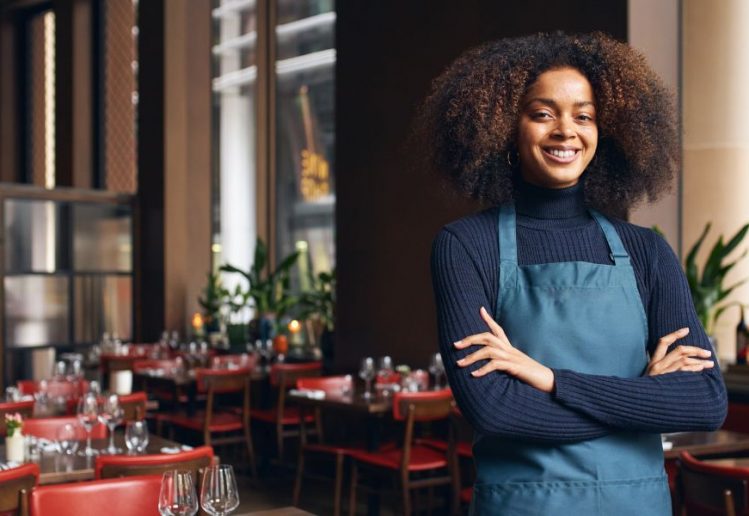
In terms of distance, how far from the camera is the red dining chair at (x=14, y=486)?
295 centimetres

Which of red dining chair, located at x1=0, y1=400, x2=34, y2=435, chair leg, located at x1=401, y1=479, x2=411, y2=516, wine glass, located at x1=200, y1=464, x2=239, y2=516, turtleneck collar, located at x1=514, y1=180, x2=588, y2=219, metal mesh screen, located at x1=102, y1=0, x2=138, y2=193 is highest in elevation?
metal mesh screen, located at x1=102, y1=0, x2=138, y2=193

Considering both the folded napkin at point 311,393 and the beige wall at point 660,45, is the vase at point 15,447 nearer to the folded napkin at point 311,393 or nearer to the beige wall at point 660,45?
the folded napkin at point 311,393

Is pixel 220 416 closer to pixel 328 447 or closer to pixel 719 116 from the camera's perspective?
pixel 328 447

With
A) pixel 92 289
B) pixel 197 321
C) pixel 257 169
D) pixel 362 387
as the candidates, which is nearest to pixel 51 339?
pixel 92 289

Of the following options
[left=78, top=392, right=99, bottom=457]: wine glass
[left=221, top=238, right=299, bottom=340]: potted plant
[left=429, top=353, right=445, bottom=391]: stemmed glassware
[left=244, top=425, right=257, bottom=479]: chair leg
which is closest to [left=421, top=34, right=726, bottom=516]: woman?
[left=78, top=392, right=99, bottom=457]: wine glass

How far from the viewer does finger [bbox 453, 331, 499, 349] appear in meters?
1.60

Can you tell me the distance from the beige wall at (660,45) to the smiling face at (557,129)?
346 centimetres

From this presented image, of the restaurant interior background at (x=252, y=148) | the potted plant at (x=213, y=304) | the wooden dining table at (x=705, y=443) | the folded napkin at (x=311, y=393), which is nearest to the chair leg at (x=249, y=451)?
the restaurant interior background at (x=252, y=148)

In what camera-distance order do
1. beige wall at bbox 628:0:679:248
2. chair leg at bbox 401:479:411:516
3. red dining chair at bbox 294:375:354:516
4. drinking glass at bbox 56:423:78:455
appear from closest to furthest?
drinking glass at bbox 56:423:78:455
chair leg at bbox 401:479:411:516
beige wall at bbox 628:0:679:248
red dining chair at bbox 294:375:354:516

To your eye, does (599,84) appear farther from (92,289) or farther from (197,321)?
(92,289)

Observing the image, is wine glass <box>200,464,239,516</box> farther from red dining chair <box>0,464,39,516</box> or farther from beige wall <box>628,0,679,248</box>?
beige wall <box>628,0,679,248</box>

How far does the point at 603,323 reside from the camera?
163 centimetres

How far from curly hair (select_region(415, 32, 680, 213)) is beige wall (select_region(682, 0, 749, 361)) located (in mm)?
3695

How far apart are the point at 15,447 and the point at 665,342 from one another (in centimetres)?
272
